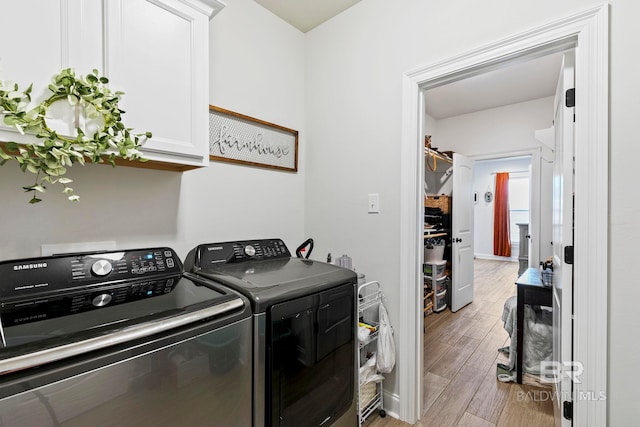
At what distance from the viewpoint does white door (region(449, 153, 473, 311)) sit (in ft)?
12.4

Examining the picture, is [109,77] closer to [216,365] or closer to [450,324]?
[216,365]

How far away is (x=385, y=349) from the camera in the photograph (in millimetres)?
1745

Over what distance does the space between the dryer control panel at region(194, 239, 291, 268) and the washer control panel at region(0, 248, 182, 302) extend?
137 mm

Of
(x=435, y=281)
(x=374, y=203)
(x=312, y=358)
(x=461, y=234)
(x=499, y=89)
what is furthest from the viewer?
(x=461, y=234)

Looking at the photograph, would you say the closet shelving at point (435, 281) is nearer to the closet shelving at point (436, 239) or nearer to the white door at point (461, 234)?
the closet shelving at point (436, 239)

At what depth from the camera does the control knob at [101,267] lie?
3.77 ft

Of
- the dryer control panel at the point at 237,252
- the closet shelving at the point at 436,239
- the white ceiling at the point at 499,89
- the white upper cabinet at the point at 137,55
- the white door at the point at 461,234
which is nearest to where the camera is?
the white upper cabinet at the point at 137,55

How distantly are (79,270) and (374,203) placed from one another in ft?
4.94

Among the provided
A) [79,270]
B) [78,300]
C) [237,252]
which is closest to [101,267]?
[79,270]

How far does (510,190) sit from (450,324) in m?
5.84

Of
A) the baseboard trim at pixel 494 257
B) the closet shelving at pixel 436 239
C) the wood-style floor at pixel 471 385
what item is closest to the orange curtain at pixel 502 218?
the baseboard trim at pixel 494 257

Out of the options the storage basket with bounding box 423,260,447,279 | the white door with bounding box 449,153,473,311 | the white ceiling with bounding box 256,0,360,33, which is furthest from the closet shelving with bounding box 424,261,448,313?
the white ceiling with bounding box 256,0,360,33

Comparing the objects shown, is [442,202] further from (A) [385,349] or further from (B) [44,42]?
(B) [44,42]

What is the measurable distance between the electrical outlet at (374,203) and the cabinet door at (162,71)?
40.6 inches
